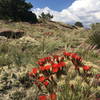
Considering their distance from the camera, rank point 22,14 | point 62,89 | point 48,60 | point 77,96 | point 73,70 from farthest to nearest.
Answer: point 22,14
point 48,60
point 73,70
point 62,89
point 77,96

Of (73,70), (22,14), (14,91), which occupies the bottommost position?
(14,91)

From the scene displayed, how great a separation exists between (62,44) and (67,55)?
5094 millimetres

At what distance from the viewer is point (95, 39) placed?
36.2 feet

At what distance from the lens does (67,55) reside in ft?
19.7

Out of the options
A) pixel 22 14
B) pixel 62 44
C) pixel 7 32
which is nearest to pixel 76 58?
pixel 62 44

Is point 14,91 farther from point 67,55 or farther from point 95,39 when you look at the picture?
point 95,39

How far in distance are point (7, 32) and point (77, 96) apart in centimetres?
1100

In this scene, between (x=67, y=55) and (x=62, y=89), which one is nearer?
(x=62, y=89)

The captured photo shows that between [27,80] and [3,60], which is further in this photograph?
[3,60]

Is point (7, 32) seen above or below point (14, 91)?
above

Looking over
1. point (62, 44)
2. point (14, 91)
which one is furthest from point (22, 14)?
point (14, 91)

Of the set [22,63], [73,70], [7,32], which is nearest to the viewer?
[73,70]

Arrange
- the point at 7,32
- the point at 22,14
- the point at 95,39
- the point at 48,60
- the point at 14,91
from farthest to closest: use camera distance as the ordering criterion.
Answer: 1. the point at 22,14
2. the point at 7,32
3. the point at 95,39
4. the point at 48,60
5. the point at 14,91

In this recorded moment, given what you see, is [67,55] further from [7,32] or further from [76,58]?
[7,32]
